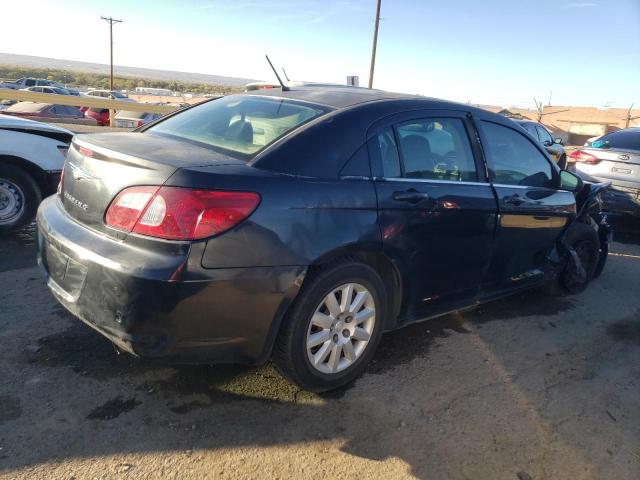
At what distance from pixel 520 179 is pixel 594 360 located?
1435 millimetres

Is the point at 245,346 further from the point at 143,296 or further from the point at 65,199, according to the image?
the point at 65,199

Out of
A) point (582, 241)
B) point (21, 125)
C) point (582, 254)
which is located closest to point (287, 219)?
point (582, 241)

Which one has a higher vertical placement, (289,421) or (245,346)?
(245,346)

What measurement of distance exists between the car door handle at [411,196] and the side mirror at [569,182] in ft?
6.67

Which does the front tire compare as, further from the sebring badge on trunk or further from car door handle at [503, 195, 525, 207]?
car door handle at [503, 195, 525, 207]

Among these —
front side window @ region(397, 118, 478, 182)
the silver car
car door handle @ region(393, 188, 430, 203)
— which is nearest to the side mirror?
front side window @ region(397, 118, 478, 182)

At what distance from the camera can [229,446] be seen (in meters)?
2.46

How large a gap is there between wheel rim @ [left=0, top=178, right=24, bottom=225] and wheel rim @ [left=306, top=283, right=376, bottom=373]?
4.13 meters

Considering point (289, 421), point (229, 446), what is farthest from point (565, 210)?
point (229, 446)

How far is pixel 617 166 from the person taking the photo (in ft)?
24.8

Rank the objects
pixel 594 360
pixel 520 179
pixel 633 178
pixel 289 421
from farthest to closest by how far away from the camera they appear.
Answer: pixel 633 178 → pixel 520 179 → pixel 594 360 → pixel 289 421

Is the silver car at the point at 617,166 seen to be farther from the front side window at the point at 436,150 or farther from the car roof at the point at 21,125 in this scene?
the car roof at the point at 21,125

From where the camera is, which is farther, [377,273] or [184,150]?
[377,273]

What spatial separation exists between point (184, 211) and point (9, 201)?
4032 millimetres
